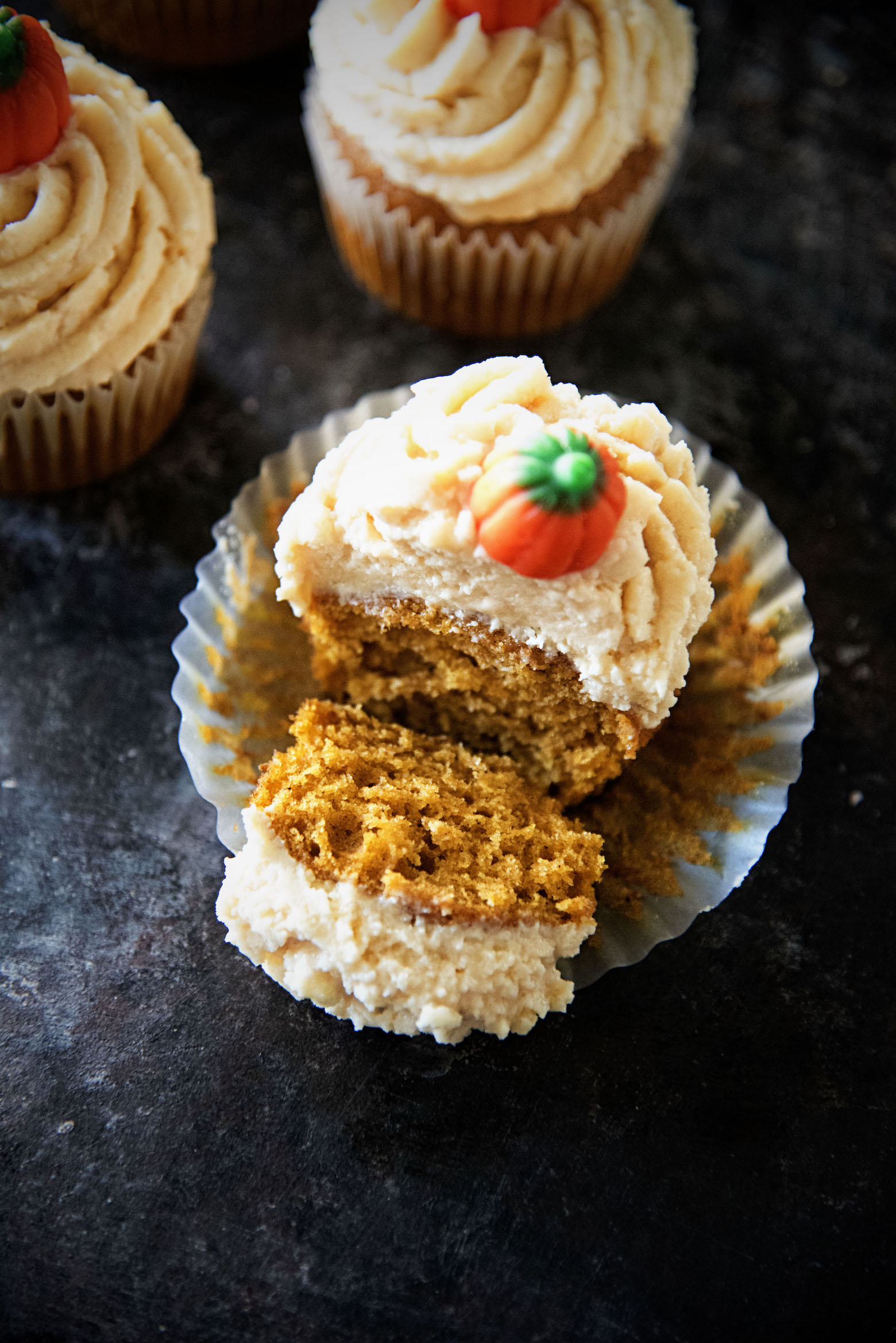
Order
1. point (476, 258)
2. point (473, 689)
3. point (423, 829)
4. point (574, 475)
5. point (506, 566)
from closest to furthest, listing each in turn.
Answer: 1. point (574, 475)
2. point (506, 566)
3. point (423, 829)
4. point (473, 689)
5. point (476, 258)

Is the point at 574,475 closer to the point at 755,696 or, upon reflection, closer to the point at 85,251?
the point at 755,696

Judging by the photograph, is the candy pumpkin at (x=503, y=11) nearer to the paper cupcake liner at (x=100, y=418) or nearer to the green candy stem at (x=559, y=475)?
the paper cupcake liner at (x=100, y=418)

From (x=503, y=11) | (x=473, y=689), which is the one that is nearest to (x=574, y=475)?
(x=473, y=689)

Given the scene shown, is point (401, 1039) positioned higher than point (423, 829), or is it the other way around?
point (423, 829)

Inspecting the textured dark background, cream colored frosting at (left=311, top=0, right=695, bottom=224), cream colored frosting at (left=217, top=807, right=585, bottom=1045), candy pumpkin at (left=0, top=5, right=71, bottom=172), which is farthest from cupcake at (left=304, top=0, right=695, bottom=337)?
cream colored frosting at (left=217, top=807, right=585, bottom=1045)

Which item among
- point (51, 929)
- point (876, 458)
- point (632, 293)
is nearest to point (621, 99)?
point (632, 293)

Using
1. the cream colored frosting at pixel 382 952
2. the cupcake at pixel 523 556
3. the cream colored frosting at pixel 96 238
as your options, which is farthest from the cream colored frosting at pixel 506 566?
the cream colored frosting at pixel 96 238
